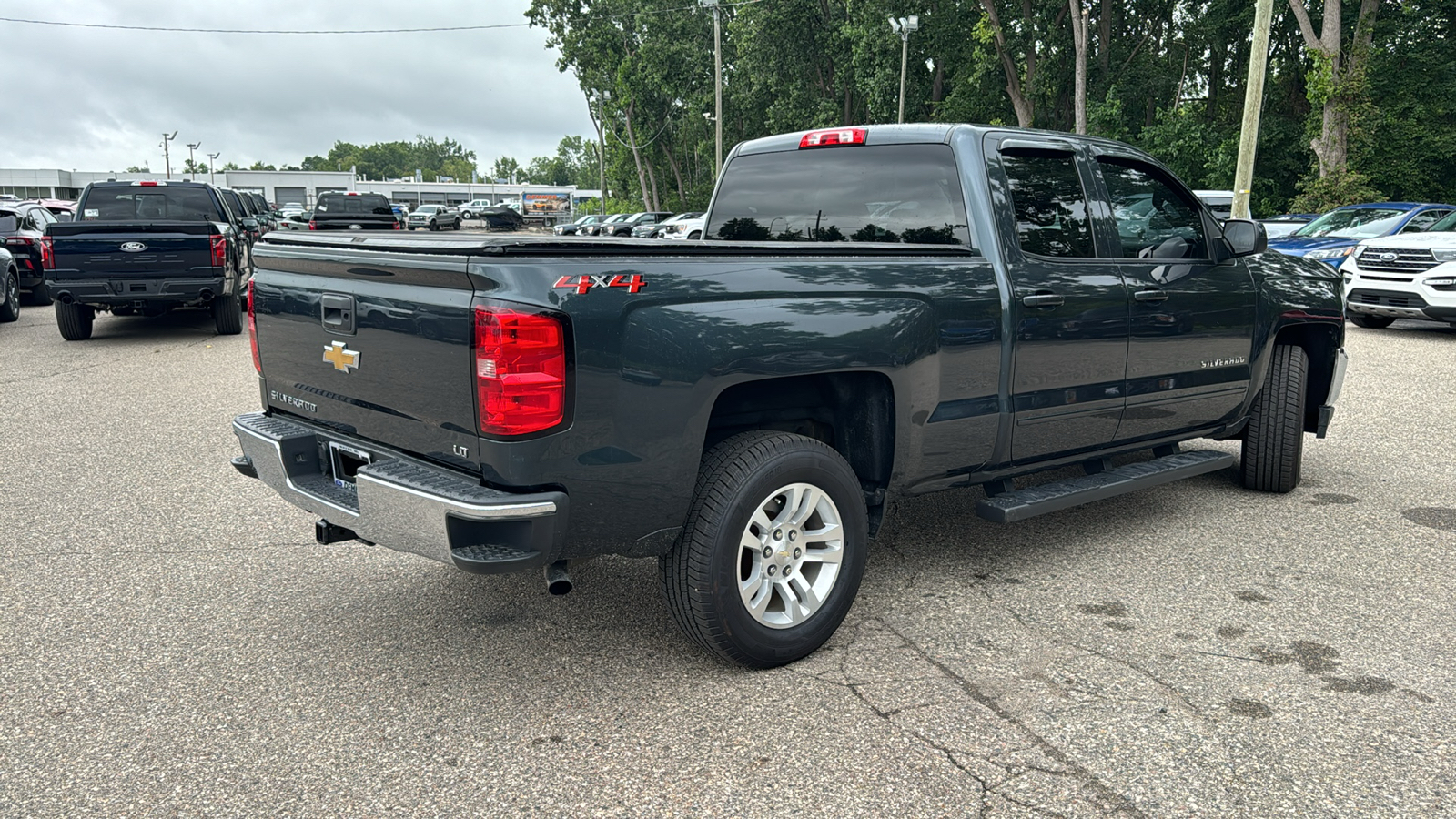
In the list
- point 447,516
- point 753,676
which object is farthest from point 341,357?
point 753,676

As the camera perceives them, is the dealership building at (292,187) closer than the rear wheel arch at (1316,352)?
No

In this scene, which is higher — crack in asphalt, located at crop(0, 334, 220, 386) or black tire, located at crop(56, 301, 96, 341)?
black tire, located at crop(56, 301, 96, 341)

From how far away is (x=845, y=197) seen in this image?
490 cm

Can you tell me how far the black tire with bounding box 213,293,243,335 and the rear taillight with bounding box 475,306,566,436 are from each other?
37.4ft

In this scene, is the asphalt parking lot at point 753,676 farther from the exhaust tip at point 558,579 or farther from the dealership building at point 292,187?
the dealership building at point 292,187

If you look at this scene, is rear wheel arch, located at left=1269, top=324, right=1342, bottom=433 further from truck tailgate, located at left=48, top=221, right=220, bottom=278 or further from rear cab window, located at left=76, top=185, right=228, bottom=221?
rear cab window, located at left=76, top=185, right=228, bottom=221

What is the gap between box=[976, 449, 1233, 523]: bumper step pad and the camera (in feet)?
14.5

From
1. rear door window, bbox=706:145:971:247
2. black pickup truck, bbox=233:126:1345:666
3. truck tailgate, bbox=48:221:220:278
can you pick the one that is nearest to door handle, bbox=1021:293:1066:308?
black pickup truck, bbox=233:126:1345:666

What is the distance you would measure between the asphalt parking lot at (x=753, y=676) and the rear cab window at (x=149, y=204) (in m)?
9.68

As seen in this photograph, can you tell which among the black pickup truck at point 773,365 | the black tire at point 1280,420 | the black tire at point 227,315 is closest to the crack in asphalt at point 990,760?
the black pickup truck at point 773,365

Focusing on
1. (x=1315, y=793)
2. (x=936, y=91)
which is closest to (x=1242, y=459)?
(x=1315, y=793)

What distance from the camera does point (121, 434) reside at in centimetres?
761

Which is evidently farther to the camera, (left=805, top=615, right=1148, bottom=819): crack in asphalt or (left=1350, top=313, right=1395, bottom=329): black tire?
(left=1350, top=313, right=1395, bottom=329): black tire

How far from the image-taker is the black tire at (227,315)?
13.2 metres
